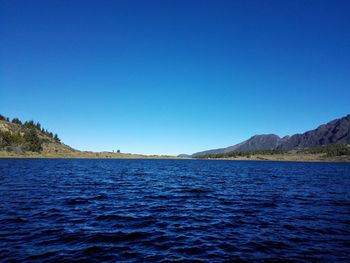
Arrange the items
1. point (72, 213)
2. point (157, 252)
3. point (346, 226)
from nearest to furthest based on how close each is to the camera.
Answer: point (157, 252), point (346, 226), point (72, 213)

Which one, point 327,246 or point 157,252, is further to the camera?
point 327,246

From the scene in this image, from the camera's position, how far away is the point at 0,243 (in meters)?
16.4

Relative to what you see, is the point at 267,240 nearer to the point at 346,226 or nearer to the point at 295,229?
the point at 295,229

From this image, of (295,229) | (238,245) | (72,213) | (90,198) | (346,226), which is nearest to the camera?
(238,245)

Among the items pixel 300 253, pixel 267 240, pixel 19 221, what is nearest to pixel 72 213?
pixel 19 221

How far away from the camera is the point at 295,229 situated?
21.4 m

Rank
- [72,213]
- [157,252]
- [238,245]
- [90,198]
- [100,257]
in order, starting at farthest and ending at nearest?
[90,198], [72,213], [238,245], [157,252], [100,257]

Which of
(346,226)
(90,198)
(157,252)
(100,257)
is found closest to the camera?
(100,257)

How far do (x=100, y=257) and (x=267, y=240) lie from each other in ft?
36.9

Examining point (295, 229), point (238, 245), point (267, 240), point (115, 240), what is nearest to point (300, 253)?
point (267, 240)

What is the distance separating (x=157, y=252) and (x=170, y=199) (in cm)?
1940

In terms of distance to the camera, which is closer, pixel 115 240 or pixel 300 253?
pixel 300 253

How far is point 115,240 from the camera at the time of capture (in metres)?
17.7

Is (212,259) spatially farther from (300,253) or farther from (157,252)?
(300,253)
